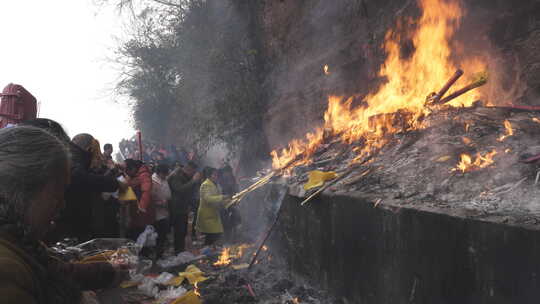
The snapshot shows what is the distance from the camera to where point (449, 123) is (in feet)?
17.0

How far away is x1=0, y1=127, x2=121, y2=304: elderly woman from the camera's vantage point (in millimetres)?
1200

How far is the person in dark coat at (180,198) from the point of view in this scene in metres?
8.73

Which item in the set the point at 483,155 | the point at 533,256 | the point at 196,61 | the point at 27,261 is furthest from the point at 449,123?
the point at 196,61

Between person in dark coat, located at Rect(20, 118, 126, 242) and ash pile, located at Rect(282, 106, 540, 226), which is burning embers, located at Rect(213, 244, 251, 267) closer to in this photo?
ash pile, located at Rect(282, 106, 540, 226)

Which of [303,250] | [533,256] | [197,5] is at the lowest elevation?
[303,250]

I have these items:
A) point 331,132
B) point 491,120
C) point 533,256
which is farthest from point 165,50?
point 533,256

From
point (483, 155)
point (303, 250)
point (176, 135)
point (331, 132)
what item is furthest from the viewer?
point (176, 135)

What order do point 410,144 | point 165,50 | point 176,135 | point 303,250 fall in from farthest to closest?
1. point 176,135
2. point 165,50
3. point 303,250
4. point 410,144

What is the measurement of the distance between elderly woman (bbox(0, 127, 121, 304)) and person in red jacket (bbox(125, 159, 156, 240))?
19.4 feet

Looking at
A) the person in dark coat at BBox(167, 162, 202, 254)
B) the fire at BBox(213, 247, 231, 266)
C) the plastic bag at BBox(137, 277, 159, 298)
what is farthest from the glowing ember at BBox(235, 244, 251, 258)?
the plastic bag at BBox(137, 277, 159, 298)

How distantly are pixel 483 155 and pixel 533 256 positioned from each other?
187 centimetres

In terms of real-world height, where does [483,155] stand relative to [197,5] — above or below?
below

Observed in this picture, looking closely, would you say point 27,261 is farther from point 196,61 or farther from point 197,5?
point 197,5

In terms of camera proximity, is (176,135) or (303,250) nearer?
(303,250)
